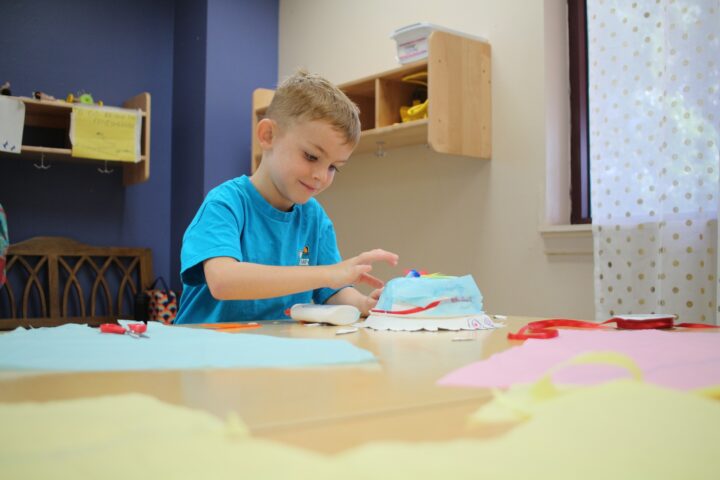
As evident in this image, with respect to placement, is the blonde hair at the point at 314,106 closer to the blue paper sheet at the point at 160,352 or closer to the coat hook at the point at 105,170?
the blue paper sheet at the point at 160,352

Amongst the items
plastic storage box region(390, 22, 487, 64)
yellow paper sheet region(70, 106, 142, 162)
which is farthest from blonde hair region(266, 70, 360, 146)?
yellow paper sheet region(70, 106, 142, 162)

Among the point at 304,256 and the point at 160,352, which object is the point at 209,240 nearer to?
the point at 304,256

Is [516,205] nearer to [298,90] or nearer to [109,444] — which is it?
[298,90]

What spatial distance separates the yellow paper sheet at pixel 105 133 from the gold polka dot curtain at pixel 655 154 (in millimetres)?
1941

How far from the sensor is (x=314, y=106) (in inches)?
49.0

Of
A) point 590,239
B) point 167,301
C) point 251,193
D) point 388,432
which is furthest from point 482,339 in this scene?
point 167,301

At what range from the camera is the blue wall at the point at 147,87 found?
2906 millimetres

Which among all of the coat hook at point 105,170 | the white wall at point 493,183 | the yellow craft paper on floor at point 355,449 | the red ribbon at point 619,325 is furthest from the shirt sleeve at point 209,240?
the coat hook at point 105,170

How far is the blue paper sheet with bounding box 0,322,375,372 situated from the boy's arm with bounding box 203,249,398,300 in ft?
0.85

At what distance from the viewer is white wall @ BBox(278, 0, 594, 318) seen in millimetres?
2102

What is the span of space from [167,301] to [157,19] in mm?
1496

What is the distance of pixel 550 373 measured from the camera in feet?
1.55

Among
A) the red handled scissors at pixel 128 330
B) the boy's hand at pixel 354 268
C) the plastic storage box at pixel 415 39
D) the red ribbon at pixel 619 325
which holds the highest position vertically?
the plastic storage box at pixel 415 39

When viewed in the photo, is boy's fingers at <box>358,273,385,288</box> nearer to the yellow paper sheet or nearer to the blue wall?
the yellow paper sheet
